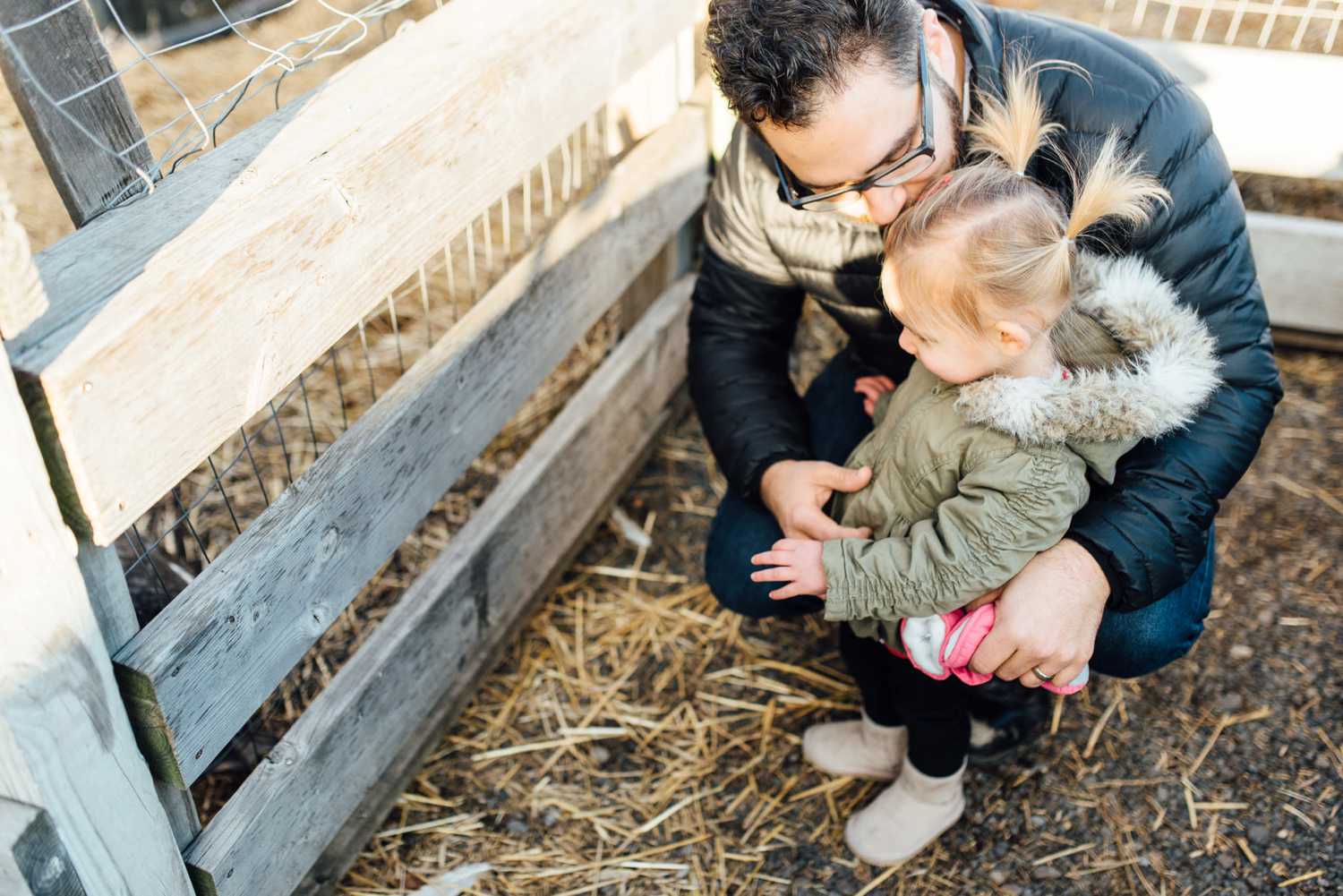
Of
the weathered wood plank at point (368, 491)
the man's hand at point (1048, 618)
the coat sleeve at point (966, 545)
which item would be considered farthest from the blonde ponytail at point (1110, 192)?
the weathered wood plank at point (368, 491)

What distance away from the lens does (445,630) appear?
7.08 ft

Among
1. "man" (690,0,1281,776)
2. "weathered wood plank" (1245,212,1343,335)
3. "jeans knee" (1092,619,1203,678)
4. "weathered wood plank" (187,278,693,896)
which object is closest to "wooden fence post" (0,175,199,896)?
"weathered wood plank" (187,278,693,896)

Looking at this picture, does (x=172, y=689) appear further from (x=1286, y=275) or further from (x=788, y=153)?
(x=1286, y=275)

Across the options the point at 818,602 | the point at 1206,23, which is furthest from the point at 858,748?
the point at 1206,23

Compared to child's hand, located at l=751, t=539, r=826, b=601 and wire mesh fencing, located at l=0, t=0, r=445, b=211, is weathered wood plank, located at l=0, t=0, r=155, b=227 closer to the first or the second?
child's hand, located at l=751, t=539, r=826, b=601

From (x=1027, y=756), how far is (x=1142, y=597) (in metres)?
0.68

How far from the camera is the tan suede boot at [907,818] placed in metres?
2.14

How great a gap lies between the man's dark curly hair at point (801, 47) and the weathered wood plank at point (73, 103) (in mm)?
801

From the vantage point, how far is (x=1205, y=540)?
1858 millimetres

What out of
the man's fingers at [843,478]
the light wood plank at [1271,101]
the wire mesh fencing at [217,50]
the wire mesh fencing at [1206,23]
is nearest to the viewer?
the man's fingers at [843,478]

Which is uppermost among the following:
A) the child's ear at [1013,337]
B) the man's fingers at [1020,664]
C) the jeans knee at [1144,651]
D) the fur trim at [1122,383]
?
the child's ear at [1013,337]

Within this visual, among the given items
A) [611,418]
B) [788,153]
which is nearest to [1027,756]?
[611,418]

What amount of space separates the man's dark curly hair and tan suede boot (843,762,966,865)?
49.0 inches

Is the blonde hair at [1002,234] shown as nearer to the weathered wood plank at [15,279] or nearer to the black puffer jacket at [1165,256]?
the black puffer jacket at [1165,256]
